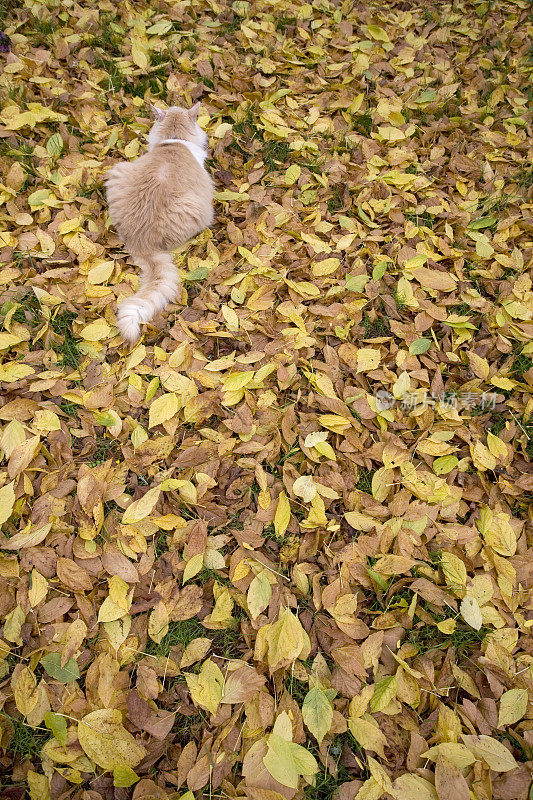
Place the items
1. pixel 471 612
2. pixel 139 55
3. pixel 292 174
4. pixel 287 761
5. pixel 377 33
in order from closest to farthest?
pixel 287 761 → pixel 471 612 → pixel 292 174 → pixel 139 55 → pixel 377 33

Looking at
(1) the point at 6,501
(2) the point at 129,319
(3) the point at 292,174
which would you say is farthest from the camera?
(3) the point at 292,174

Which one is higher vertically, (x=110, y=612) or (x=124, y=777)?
(x=110, y=612)

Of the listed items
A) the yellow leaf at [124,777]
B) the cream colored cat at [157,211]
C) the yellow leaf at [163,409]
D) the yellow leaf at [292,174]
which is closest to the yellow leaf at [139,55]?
the cream colored cat at [157,211]

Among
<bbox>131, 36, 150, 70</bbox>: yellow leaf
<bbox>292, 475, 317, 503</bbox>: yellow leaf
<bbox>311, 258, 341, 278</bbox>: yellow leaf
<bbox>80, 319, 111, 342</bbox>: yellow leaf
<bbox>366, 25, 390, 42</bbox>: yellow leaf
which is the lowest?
<bbox>292, 475, 317, 503</bbox>: yellow leaf

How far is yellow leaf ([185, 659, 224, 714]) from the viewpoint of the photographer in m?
1.61

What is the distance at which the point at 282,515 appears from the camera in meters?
Result: 1.96

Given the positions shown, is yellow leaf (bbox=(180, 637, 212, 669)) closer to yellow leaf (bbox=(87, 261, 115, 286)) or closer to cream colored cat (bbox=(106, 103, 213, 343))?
cream colored cat (bbox=(106, 103, 213, 343))

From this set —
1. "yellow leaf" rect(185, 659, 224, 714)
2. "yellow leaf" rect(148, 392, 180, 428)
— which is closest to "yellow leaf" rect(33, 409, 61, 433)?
"yellow leaf" rect(148, 392, 180, 428)

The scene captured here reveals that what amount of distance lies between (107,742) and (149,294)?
6.24 ft

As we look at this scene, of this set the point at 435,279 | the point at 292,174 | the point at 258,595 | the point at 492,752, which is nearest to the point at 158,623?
the point at 258,595

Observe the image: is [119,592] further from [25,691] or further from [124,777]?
[124,777]

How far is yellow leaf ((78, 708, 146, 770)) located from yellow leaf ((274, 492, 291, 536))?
871mm

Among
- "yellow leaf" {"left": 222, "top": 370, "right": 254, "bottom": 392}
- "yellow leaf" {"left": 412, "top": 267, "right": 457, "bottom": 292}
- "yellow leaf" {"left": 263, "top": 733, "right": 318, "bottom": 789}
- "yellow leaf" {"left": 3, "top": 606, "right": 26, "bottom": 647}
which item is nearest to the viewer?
"yellow leaf" {"left": 263, "top": 733, "right": 318, "bottom": 789}

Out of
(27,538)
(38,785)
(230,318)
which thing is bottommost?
(38,785)
